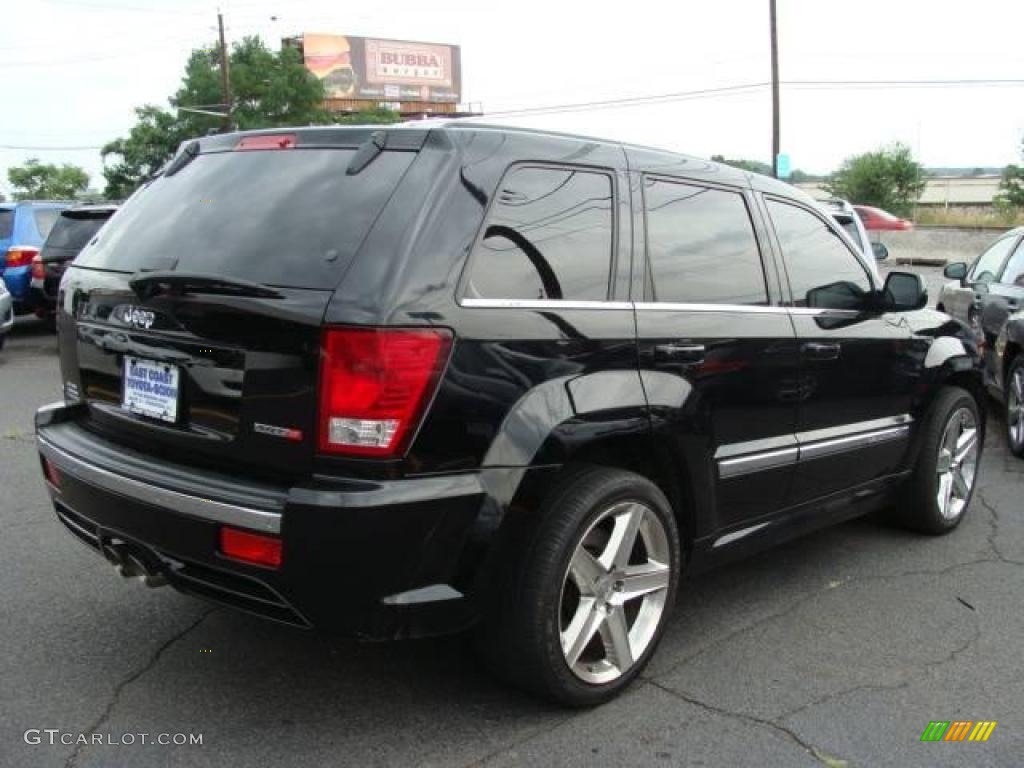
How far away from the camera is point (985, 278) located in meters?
8.02

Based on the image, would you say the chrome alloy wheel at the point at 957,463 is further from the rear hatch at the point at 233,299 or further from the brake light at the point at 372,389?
the rear hatch at the point at 233,299

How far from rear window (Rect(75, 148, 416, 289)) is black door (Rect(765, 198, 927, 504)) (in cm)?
197

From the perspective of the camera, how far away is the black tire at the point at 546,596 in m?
2.82

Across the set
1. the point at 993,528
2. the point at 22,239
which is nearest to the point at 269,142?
the point at 993,528

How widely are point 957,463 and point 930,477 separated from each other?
14.5 inches

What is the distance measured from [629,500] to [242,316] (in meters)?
1.35

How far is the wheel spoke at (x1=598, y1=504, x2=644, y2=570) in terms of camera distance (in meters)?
3.08

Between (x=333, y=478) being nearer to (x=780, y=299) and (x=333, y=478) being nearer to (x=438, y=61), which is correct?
(x=780, y=299)

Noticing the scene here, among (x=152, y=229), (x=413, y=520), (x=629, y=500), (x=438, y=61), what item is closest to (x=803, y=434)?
(x=629, y=500)

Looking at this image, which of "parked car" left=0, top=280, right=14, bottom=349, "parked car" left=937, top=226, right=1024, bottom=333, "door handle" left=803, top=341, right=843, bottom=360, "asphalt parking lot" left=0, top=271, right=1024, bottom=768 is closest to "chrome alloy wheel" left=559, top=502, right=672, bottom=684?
"asphalt parking lot" left=0, top=271, right=1024, bottom=768

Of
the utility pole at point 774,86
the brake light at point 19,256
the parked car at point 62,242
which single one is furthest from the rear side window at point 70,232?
the utility pole at point 774,86

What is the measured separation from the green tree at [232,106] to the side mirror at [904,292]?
39.1 meters

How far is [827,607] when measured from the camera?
3.98 m

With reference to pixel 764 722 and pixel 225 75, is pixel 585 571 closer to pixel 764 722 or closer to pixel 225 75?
pixel 764 722
